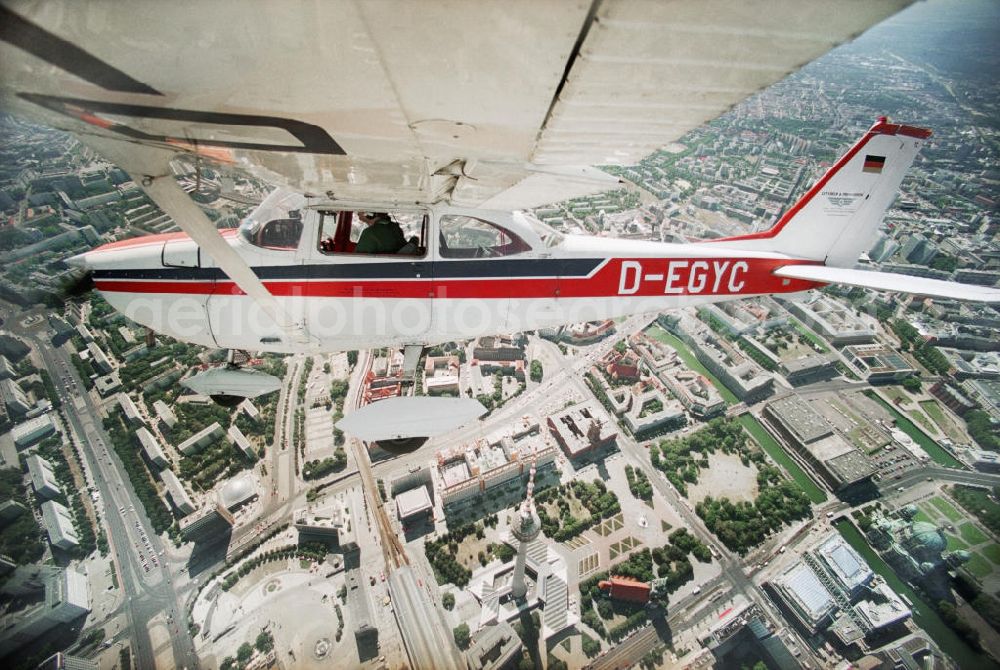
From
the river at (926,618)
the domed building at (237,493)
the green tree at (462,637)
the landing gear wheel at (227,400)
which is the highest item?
the domed building at (237,493)

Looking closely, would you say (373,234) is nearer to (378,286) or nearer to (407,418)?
(378,286)

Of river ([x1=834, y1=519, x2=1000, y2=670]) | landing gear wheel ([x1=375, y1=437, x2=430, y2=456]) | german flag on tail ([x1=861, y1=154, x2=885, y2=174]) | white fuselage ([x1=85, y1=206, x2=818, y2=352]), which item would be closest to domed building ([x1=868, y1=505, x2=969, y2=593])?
river ([x1=834, y1=519, x2=1000, y2=670])

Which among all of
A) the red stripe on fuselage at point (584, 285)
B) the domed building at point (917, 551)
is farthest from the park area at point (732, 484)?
the red stripe on fuselage at point (584, 285)

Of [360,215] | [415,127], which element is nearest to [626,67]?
[415,127]

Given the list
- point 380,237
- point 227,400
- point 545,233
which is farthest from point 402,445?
point 545,233

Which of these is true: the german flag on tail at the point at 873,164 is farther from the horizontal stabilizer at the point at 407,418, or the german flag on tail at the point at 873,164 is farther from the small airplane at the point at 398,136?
the horizontal stabilizer at the point at 407,418

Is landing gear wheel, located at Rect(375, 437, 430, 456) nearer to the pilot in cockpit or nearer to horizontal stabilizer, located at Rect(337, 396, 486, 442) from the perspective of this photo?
horizontal stabilizer, located at Rect(337, 396, 486, 442)
